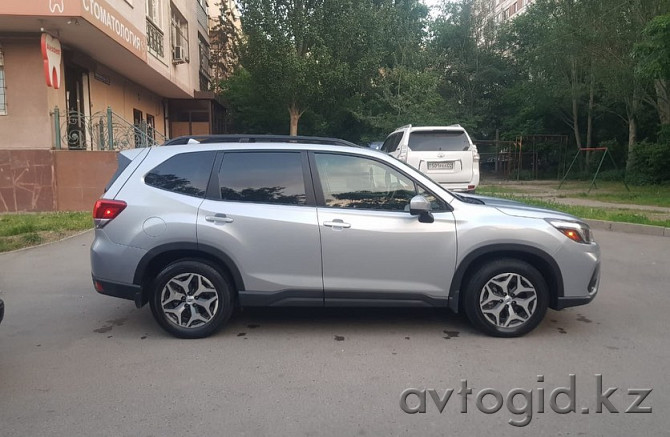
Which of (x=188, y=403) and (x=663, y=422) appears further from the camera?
(x=188, y=403)

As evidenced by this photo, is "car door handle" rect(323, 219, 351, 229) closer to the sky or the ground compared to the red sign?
closer to the ground

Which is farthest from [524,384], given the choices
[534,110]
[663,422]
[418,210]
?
[534,110]

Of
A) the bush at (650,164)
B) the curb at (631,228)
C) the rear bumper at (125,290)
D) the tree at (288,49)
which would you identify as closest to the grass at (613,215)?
the curb at (631,228)

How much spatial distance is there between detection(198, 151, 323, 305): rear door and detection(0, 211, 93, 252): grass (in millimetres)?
6105

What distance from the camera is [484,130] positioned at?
111 ft

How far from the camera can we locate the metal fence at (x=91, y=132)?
13.4m

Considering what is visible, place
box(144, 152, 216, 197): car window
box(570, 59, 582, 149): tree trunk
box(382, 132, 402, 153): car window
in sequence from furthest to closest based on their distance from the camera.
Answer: box(570, 59, 582, 149): tree trunk, box(382, 132, 402, 153): car window, box(144, 152, 216, 197): car window

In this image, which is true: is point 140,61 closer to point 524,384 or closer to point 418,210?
point 418,210

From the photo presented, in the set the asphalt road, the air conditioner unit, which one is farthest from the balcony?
the asphalt road

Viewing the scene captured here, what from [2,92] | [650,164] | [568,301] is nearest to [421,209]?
[568,301]

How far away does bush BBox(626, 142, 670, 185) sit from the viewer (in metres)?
20.8

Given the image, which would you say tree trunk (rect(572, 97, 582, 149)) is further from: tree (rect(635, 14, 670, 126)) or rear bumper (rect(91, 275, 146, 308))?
rear bumper (rect(91, 275, 146, 308))

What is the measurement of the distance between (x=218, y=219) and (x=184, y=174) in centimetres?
60

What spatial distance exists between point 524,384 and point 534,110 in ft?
96.9
